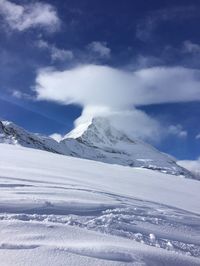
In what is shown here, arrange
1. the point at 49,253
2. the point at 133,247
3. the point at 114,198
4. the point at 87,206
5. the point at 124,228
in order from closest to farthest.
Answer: the point at 49,253, the point at 133,247, the point at 124,228, the point at 87,206, the point at 114,198

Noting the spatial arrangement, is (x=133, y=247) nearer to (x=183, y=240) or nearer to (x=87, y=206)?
(x=183, y=240)

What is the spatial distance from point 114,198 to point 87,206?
46.6 inches

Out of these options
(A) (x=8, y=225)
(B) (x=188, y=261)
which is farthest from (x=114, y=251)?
(A) (x=8, y=225)

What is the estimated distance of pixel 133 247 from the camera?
161 inches

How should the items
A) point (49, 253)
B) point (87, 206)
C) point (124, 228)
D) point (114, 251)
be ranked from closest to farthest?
point (49, 253) < point (114, 251) < point (124, 228) < point (87, 206)

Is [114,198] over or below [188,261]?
over

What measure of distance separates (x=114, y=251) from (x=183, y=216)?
9.28ft

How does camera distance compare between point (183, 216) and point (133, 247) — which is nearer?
point (133, 247)

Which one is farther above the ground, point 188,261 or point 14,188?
point 14,188

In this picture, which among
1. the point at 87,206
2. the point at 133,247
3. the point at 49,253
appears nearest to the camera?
the point at 49,253

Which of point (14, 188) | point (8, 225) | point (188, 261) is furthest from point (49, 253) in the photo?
point (14, 188)

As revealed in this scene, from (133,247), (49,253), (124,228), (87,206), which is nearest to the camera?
(49,253)

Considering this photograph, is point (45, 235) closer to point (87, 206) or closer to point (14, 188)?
point (87, 206)

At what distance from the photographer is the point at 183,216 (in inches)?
251
